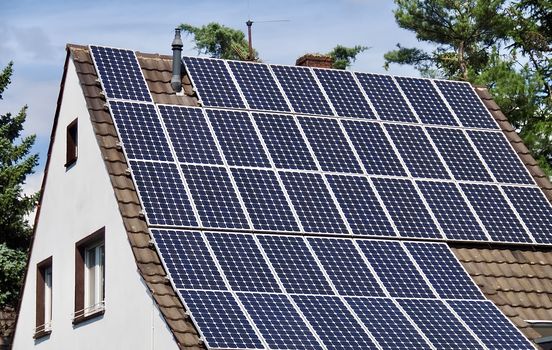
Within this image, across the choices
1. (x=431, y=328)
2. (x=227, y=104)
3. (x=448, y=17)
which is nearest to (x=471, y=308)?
(x=431, y=328)

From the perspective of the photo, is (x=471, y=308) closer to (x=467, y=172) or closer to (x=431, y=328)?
(x=431, y=328)

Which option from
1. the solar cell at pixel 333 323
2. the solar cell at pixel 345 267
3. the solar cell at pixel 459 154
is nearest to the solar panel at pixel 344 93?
the solar cell at pixel 459 154

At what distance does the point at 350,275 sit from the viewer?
905 inches

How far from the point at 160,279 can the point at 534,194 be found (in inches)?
338

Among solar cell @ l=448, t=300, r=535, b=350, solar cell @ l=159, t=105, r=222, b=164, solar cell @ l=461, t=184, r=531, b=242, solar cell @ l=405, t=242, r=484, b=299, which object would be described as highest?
solar cell @ l=159, t=105, r=222, b=164

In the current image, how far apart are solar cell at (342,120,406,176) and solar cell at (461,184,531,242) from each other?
145cm

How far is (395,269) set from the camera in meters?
23.5

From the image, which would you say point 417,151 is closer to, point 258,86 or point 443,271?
point 258,86

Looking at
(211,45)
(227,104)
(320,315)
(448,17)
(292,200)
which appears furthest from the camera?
(211,45)

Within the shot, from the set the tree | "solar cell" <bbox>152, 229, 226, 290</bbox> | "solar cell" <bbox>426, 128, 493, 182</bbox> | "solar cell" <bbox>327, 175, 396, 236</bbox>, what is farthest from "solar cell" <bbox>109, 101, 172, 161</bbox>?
the tree

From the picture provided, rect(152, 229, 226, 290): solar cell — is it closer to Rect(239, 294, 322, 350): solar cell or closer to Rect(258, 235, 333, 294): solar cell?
Rect(239, 294, 322, 350): solar cell

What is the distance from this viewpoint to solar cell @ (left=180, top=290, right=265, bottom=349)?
799 inches

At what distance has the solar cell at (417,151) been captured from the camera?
26609 mm

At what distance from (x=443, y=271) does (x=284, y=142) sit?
4176mm
